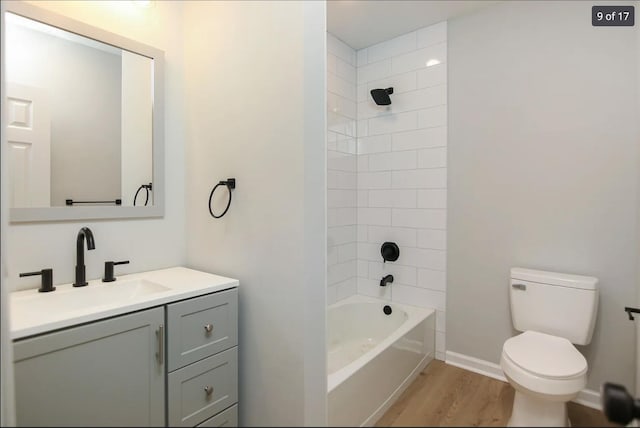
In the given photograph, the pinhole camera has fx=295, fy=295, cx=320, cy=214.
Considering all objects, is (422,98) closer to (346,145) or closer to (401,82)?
(401,82)

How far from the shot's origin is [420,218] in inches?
35.1

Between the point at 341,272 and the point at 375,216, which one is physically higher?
the point at 375,216

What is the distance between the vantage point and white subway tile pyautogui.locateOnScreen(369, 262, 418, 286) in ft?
3.21

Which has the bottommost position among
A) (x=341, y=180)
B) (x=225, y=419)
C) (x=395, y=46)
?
(x=225, y=419)

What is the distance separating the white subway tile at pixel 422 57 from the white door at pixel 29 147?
48.4 inches

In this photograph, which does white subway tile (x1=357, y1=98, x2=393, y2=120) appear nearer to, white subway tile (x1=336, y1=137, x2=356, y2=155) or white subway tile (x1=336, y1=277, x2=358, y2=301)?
white subway tile (x1=336, y1=137, x2=356, y2=155)

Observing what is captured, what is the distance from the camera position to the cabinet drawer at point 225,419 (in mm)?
769

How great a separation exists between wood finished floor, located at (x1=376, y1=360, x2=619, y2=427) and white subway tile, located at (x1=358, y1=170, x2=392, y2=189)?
528 millimetres

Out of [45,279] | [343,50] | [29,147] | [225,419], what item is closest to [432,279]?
[225,419]

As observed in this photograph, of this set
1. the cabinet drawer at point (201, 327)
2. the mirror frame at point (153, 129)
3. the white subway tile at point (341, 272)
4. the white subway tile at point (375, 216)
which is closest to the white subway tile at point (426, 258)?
the white subway tile at point (375, 216)

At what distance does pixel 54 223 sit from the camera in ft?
3.67

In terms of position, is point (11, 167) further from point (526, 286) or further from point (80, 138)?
point (526, 286)

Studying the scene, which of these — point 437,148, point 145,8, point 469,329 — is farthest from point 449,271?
point 145,8

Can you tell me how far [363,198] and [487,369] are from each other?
605 millimetres
